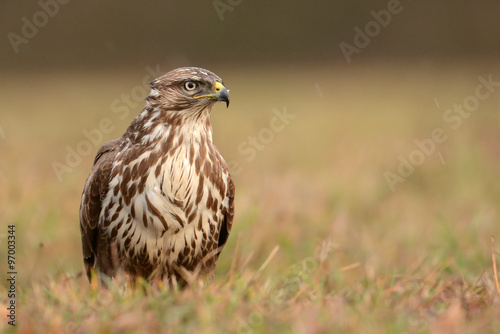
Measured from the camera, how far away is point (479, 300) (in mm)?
3539

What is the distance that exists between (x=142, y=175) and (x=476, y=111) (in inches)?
346

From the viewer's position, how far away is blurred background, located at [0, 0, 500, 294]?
615cm

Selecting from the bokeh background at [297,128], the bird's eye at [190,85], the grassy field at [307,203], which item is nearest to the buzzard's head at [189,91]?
the bird's eye at [190,85]

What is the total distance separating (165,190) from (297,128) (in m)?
8.05

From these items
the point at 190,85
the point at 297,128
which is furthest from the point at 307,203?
the point at 297,128

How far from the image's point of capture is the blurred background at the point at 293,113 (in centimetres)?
615

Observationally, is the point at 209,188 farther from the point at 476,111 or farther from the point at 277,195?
the point at 476,111

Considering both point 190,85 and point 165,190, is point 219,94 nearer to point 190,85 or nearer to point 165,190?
point 190,85

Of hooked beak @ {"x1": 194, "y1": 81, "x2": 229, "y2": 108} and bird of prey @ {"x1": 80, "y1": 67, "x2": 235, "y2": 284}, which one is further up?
hooked beak @ {"x1": 194, "y1": 81, "x2": 229, "y2": 108}

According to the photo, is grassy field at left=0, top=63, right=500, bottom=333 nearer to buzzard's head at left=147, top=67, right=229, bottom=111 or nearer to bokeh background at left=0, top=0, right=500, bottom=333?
bokeh background at left=0, top=0, right=500, bottom=333

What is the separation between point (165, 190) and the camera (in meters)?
4.01

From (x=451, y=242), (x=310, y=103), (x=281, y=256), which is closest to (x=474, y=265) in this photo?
(x=451, y=242)

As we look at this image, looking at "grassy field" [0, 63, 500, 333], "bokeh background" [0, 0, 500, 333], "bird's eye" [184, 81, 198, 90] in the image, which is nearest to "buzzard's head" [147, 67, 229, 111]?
"bird's eye" [184, 81, 198, 90]

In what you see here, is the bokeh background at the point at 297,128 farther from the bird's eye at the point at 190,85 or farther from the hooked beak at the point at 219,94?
the hooked beak at the point at 219,94
